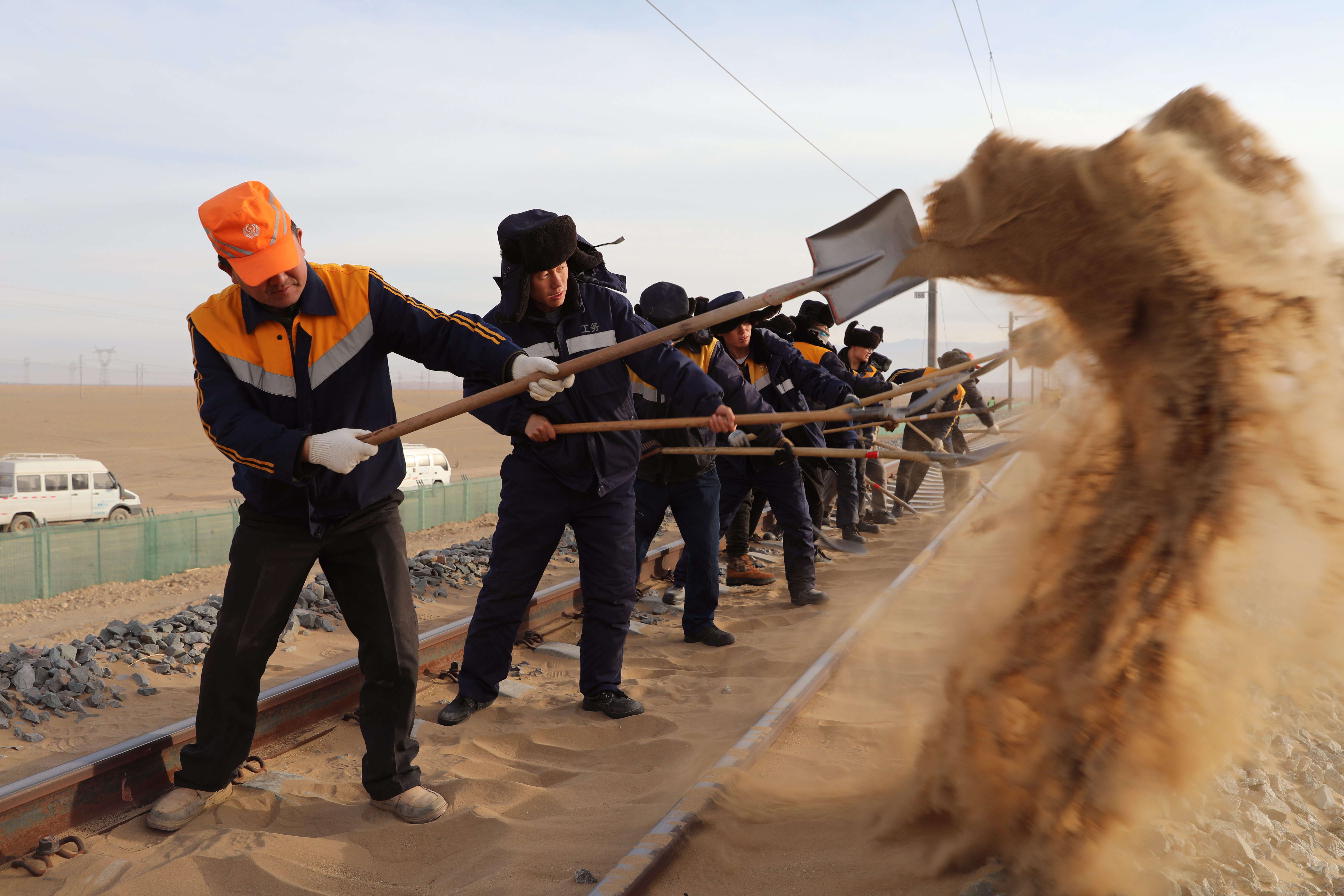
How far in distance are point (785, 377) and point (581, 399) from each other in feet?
11.0

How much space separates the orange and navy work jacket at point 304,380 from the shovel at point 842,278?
0.18m

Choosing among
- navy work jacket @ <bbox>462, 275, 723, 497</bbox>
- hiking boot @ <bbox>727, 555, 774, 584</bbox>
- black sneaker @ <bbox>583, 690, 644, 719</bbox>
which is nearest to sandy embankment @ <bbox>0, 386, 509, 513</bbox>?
hiking boot @ <bbox>727, 555, 774, 584</bbox>

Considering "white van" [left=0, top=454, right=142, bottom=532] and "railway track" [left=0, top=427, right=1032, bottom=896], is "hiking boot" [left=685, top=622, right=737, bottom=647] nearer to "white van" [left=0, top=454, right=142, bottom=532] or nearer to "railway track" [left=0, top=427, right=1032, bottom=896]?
"railway track" [left=0, top=427, right=1032, bottom=896]

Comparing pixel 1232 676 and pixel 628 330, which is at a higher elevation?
pixel 628 330

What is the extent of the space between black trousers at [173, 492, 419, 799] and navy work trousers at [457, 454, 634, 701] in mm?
849

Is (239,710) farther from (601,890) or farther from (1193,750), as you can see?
(1193,750)

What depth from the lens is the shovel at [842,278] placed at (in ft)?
9.41

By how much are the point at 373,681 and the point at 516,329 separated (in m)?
1.69

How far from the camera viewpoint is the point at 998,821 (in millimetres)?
2539

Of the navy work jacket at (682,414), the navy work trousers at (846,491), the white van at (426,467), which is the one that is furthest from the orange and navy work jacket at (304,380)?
the white van at (426,467)

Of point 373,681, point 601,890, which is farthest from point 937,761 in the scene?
point 373,681

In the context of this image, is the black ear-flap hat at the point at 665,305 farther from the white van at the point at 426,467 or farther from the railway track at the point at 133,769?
the white van at the point at 426,467

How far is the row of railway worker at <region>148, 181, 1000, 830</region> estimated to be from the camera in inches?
118

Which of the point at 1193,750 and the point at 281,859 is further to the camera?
the point at 281,859
